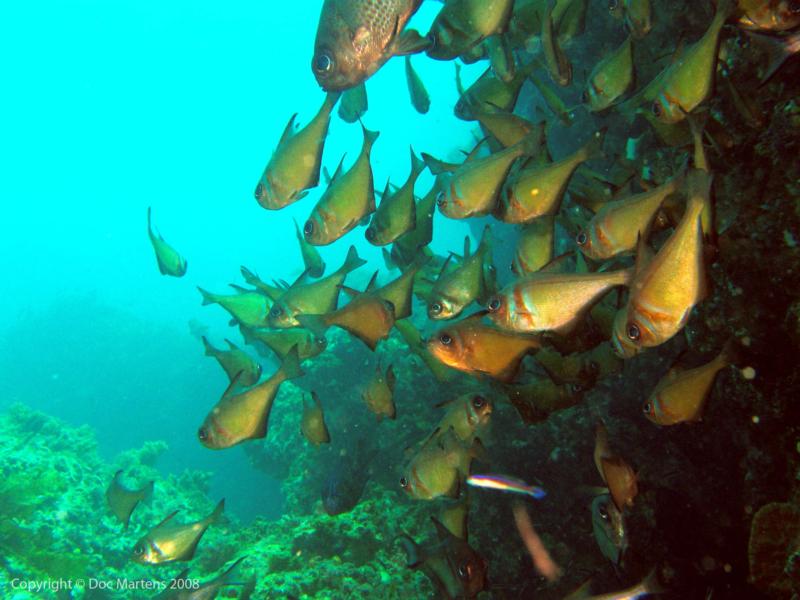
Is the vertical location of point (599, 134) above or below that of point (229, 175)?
above

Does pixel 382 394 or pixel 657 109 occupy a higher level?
pixel 657 109

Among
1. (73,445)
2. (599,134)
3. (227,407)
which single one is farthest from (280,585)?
(73,445)

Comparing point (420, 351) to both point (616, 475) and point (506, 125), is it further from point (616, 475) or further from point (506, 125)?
point (506, 125)

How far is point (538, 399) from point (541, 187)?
1439mm

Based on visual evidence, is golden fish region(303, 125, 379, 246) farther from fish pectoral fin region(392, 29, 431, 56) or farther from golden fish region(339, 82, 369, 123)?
golden fish region(339, 82, 369, 123)

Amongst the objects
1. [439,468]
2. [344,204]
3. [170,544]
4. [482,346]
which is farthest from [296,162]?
[170,544]

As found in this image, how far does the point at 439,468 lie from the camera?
3.04 metres

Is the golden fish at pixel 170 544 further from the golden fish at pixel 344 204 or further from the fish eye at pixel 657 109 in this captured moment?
the fish eye at pixel 657 109

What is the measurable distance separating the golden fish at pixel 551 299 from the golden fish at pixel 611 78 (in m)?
1.59

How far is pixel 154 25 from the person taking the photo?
81.1 meters

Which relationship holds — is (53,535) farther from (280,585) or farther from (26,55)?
(26,55)

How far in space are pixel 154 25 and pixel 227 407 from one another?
338 ft

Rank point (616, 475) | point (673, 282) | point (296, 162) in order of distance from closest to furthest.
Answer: point (673, 282) → point (616, 475) → point (296, 162)

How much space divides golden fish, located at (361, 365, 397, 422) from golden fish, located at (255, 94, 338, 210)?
1.60 metres
